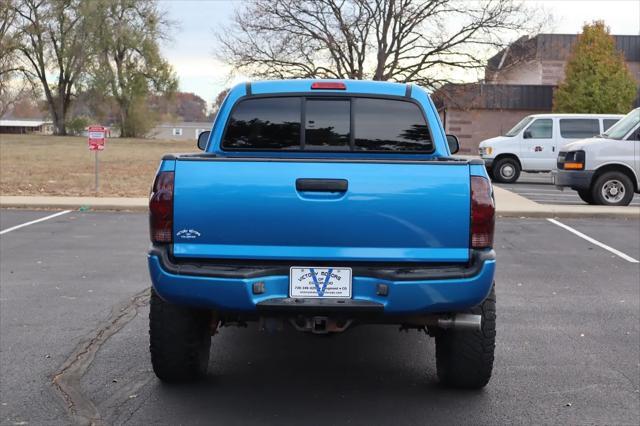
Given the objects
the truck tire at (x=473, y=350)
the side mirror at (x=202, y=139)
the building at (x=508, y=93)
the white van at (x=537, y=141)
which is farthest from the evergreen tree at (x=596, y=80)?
the truck tire at (x=473, y=350)

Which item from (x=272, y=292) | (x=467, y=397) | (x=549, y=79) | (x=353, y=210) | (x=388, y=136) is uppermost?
(x=549, y=79)

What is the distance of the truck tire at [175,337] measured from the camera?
4648mm

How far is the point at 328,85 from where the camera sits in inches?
213

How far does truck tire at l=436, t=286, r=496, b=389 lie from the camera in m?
4.69

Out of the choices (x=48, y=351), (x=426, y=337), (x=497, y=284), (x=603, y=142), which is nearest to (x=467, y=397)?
(x=426, y=337)

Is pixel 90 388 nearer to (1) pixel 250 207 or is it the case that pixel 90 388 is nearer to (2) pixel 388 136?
(1) pixel 250 207

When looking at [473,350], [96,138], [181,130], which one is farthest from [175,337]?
[181,130]

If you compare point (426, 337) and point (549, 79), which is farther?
point (549, 79)

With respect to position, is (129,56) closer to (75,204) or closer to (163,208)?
(75,204)

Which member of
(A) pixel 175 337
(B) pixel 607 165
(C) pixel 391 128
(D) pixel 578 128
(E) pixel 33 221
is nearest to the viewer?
(A) pixel 175 337

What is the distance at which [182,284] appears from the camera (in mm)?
4176

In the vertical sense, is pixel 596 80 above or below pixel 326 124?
above

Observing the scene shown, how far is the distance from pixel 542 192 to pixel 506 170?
2645 millimetres

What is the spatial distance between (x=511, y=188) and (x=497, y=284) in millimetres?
13238
